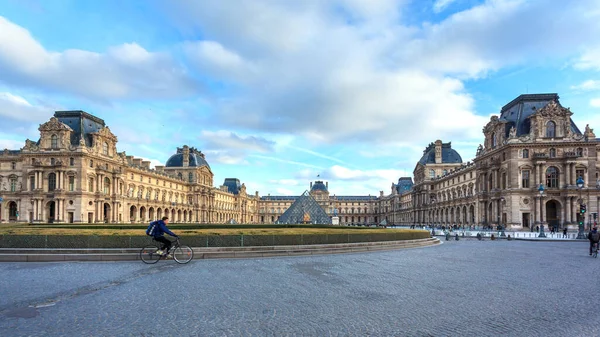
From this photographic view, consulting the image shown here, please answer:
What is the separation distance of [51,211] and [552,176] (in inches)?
3119

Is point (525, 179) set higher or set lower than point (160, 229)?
higher

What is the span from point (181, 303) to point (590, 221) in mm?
61792

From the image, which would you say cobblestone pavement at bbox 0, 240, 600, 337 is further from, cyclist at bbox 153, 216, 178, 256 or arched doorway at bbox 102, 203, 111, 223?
arched doorway at bbox 102, 203, 111, 223

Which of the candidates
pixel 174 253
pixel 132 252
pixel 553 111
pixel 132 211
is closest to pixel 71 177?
pixel 132 211

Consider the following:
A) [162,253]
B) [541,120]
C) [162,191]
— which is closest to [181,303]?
[162,253]

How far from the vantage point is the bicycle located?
615 inches

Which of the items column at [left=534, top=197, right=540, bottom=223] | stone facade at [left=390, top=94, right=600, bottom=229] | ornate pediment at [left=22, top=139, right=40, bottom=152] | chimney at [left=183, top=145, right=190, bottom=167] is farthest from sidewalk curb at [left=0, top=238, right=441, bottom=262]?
chimney at [left=183, top=145, right=190, bottom=167]

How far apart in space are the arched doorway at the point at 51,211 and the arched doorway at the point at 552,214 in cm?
7764

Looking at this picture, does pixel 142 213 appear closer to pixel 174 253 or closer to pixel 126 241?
pixel 126 241

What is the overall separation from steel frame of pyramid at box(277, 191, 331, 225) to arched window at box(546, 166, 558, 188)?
3285 cm

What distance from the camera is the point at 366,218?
170875 mm

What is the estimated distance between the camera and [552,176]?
5494 cm

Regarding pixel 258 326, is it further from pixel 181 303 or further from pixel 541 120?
pixel 541 120

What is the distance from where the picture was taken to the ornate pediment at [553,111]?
2145 inches
